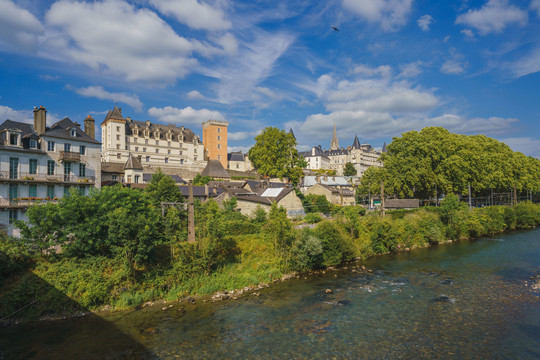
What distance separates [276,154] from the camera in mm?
68250

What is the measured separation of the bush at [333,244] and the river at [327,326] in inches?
163

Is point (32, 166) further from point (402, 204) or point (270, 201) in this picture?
point (402, 204)

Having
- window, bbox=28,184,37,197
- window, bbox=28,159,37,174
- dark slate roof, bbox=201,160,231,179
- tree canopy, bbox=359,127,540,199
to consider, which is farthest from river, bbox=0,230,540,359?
dark slate roof, bbox=201,160,231,179

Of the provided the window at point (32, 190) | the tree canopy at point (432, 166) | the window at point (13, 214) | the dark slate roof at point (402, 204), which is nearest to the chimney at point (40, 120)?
the window at point (32, 190)

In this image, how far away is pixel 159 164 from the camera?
78.5 m

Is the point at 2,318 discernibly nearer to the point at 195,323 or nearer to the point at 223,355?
the point at 195,323

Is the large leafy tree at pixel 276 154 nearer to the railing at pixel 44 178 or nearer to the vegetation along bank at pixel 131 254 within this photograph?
the vegetation along bank at pixel 131 254

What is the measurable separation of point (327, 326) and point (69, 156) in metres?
28.7

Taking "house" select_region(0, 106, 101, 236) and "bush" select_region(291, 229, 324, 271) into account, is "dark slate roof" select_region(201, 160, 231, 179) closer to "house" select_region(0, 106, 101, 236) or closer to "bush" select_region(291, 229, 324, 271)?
"house" select_region(0, 106, 101, 236)

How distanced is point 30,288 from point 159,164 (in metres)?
63.9

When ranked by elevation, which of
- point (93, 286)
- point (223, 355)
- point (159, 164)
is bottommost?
point (223, 355)

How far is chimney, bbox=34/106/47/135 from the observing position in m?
30.0

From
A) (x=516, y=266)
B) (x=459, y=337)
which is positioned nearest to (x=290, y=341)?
(x=459, y=337)

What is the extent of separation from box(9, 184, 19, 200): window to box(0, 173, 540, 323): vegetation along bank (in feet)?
31.7
